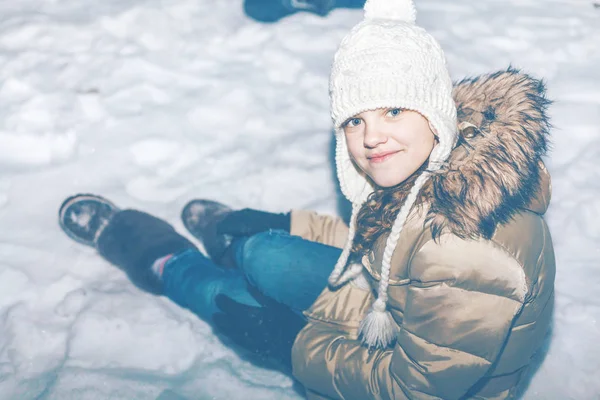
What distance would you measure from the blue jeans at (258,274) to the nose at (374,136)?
1.79 feet

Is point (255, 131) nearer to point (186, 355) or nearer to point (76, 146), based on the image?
point (76, 146)

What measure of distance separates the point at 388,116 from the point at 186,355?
47.3 inches

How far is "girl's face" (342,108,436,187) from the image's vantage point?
1431 millimetres

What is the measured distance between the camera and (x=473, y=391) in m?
1.52

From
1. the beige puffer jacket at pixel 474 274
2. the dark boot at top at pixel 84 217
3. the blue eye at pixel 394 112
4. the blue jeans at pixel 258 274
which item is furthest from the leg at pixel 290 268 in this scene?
the dark boot at top at pixel 84 217

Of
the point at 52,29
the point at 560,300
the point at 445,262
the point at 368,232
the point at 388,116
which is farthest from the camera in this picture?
the point at 52,29

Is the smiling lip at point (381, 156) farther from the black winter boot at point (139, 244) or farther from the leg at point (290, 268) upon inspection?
the black winter boot at point (139, 244)

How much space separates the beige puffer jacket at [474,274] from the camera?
1.28m

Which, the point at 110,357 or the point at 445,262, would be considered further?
the point at 110,357

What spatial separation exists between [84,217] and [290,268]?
1.06 meters

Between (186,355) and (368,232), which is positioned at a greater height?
(368,232)

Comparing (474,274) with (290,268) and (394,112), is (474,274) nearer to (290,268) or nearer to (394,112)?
(394,112)

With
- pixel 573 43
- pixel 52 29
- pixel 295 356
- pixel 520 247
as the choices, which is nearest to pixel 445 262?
pixel 520 247

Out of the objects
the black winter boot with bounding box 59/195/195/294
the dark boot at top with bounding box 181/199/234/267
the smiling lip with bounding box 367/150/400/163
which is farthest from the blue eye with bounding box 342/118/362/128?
the black winter boot with bounding box 59/195/195/294
